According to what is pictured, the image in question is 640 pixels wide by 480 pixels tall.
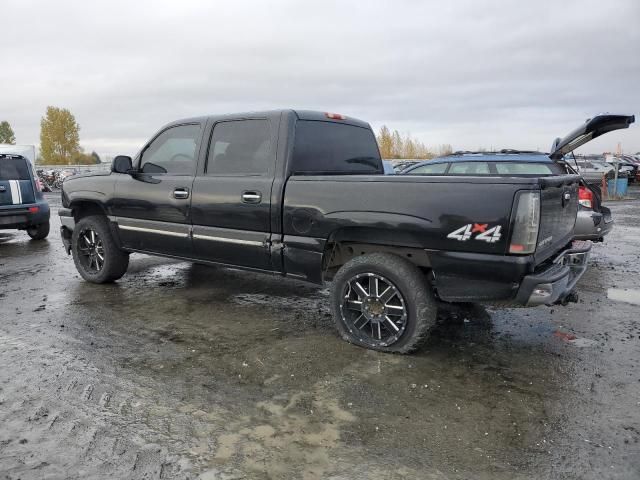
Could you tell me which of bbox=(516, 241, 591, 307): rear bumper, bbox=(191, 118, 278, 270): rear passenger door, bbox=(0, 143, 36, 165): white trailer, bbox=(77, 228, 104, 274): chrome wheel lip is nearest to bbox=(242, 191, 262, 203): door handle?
bbox=(191, 118, 278, 270): rear passenger door

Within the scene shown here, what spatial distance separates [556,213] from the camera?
372cm

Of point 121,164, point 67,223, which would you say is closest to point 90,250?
point 67,223

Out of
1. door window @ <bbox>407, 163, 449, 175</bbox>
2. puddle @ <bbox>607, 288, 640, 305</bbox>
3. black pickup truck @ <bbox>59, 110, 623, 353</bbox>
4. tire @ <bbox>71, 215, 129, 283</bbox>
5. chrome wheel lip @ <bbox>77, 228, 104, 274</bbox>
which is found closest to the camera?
black pickup truck @ <bbox>59, 110, 623, 353</bbox>

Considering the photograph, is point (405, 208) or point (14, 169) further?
point (14, 169)

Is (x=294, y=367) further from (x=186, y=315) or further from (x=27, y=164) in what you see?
(x=27, y=164)

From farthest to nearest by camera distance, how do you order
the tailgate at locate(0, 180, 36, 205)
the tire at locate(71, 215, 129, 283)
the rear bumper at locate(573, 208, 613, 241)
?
1. the tailgate at locate(0, 180, 36, 205)
2. the rear bumper at locate(573, 208, 613, 241)
3. the tire at locate(71, 215, 129, 283)

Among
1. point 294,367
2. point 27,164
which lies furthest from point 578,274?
point 27,164

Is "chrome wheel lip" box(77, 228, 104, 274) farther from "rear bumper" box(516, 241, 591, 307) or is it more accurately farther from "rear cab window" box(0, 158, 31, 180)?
"rear bumper" box(516, 241, 591, 307)

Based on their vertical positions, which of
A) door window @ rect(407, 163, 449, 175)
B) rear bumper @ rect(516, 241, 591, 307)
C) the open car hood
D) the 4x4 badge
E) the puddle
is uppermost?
the open car hood

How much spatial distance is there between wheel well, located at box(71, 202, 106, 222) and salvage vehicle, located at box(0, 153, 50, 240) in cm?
391

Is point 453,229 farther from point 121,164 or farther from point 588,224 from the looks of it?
point 588,224

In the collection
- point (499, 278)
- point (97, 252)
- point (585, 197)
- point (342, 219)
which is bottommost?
point (97, 252)

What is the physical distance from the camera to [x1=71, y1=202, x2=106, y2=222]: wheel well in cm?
610

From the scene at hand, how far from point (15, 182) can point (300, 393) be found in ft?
28.1
